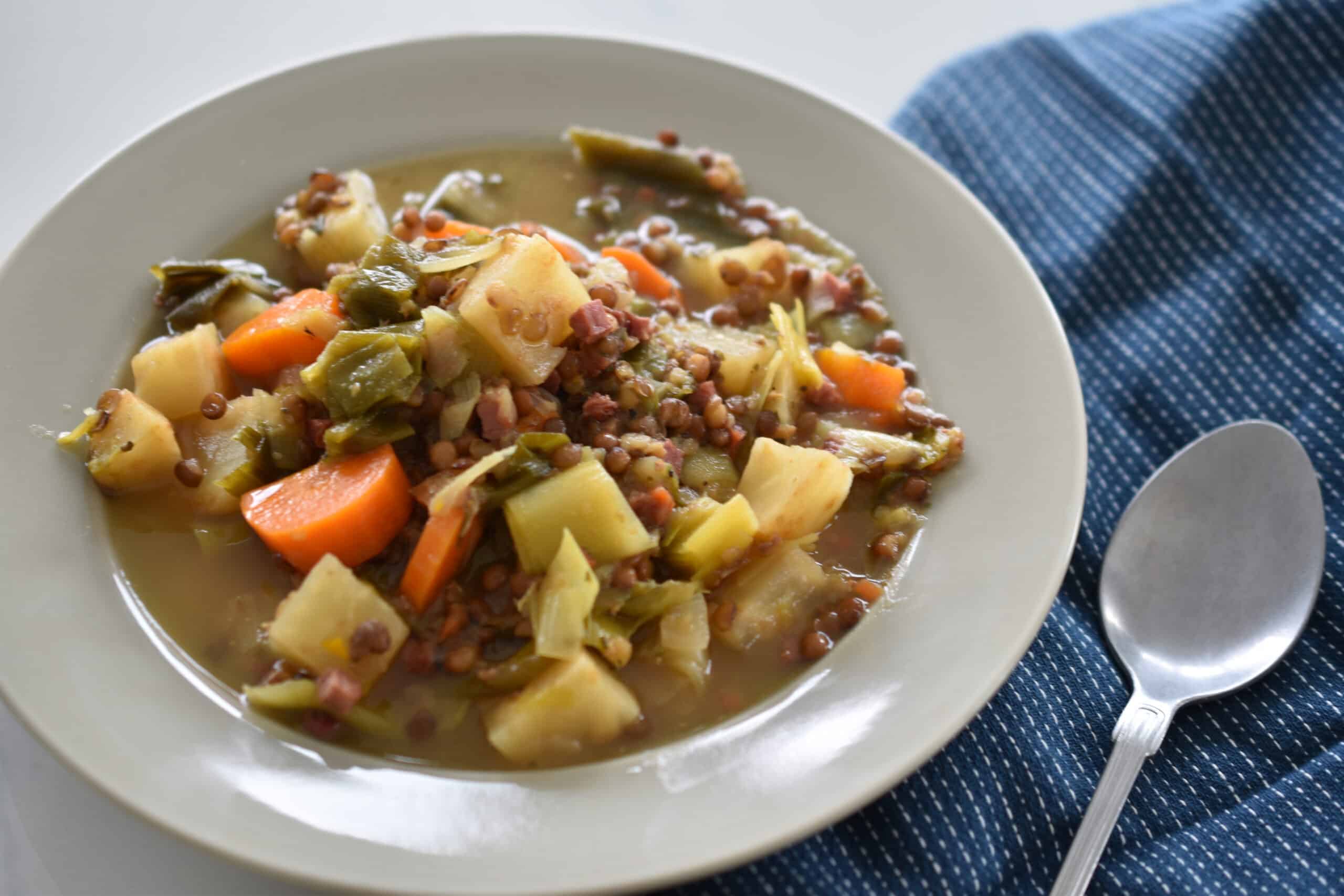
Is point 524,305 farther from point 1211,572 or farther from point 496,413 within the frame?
point 1211,572

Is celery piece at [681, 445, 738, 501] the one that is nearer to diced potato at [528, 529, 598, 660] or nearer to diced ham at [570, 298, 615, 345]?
diced ham at [570, 298, 615, 345]

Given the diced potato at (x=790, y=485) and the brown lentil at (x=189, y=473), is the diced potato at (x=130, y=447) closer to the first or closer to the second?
the brown lentil at (x=189, y=473)

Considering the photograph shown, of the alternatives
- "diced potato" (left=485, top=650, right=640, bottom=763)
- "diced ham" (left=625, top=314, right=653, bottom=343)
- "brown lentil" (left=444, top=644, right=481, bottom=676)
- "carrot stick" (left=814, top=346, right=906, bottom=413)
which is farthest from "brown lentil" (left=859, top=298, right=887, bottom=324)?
"brown lentil" (left=444, top=644, right=481, bottom=676)

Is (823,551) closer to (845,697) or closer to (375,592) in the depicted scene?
(845,697)

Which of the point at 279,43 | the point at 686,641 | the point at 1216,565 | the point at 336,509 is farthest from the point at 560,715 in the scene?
the point at 279,43

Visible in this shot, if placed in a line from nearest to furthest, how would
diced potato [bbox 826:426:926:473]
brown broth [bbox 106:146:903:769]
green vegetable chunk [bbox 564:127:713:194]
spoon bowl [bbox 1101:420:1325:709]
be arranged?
brown broth [bbox 106:146:903:769]
spoon bowl [bbox 1101:420:1325:709]
diced potato [bbox 826:426:926:473]
green vegetable chunk [bbox 564:127:713:194]
